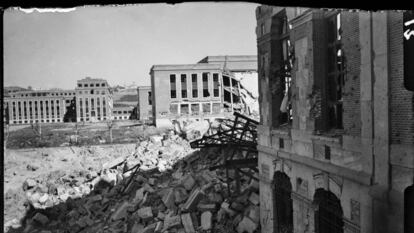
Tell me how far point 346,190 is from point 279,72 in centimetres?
457

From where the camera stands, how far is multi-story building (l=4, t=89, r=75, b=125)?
90875mm

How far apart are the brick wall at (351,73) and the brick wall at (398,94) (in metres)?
0.94

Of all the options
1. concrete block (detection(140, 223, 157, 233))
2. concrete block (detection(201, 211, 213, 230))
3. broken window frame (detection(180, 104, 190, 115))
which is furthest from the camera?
broken window frame (detection(180, 104, 190, 115))

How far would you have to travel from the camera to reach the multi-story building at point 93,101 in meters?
88.4

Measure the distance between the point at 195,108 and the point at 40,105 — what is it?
6897cm

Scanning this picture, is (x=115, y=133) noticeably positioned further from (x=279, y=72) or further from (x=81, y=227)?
(x=279, y=72)

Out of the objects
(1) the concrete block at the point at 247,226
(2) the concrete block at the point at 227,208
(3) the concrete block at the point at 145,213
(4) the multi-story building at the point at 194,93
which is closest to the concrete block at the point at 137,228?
(3) the concrete block at the point at 145,213

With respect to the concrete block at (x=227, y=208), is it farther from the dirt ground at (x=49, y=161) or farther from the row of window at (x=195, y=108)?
the row of window at (x=195, y=108)

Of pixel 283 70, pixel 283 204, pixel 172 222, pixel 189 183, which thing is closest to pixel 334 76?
pixel 283 70

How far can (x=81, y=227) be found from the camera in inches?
603

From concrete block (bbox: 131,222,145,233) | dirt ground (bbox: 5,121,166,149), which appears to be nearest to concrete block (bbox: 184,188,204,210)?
concrete block (bbox: 131,222,145,233)

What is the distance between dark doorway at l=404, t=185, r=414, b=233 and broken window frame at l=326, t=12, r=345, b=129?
2.35 meters

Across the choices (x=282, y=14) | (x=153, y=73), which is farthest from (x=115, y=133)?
(x=282, y=14)

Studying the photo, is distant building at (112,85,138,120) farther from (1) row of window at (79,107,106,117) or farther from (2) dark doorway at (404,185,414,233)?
(2) dark doorway at (404,185,414,233)
